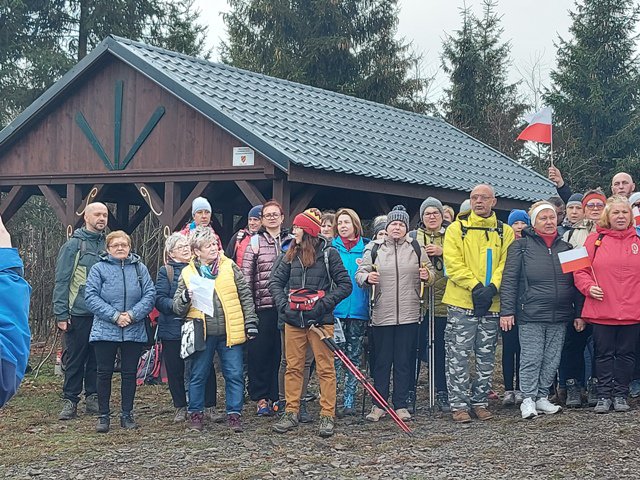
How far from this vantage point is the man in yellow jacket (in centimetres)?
746

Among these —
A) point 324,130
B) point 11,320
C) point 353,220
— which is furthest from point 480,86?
point 11,320

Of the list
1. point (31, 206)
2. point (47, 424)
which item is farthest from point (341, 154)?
point (31, 206)

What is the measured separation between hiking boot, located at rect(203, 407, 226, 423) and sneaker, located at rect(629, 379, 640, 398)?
389 centimetres

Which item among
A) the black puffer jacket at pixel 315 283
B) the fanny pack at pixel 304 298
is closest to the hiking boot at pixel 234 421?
the black puffer jacket at pixel 315 283

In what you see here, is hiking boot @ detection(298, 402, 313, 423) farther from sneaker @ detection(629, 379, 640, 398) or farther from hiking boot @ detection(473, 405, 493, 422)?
sneaker @ detection(629, 379, 640, 398)

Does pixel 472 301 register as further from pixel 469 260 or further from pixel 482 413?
pixel 482 413

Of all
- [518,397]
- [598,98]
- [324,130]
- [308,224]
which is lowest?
[518,397]

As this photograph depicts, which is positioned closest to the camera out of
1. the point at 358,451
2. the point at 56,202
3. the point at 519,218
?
the point at 358,451

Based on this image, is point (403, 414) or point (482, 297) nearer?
point (482, 297)

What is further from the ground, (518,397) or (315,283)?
(315,283)

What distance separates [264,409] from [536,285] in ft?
9.20

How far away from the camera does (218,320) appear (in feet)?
24.4

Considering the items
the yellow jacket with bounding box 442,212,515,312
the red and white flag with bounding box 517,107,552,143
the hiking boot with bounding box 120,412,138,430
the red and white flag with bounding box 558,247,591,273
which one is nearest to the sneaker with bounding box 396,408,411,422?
the yellow jacket with bounding box 442,212,515,312

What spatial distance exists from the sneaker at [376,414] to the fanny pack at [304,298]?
3.88 feet
